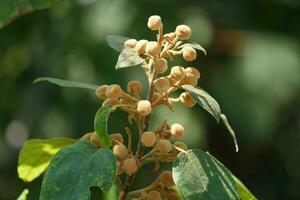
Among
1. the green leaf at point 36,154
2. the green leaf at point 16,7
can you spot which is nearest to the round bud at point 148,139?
the green leaf at point 36,154

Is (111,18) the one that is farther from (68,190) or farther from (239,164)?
(68,190)

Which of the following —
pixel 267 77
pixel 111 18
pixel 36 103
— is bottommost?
pixel 36 103

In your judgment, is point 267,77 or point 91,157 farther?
point 267,77

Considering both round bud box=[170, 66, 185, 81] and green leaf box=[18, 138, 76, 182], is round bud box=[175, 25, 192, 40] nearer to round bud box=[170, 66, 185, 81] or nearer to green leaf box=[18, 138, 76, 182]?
round bud box=[170, 66, 185, 81]

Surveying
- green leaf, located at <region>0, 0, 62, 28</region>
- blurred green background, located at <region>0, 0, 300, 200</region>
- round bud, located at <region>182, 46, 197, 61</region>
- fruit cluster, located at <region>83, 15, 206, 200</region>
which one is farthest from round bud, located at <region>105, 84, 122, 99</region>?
blurred green background, located at <region>0, 0, 300, 200</region>

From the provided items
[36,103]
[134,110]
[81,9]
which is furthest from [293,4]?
[134,110]

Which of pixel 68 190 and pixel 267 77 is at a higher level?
pixel 68 190

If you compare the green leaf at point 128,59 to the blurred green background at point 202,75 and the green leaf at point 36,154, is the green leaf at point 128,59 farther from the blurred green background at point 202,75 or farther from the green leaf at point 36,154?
the blurred green background at point 202,75
